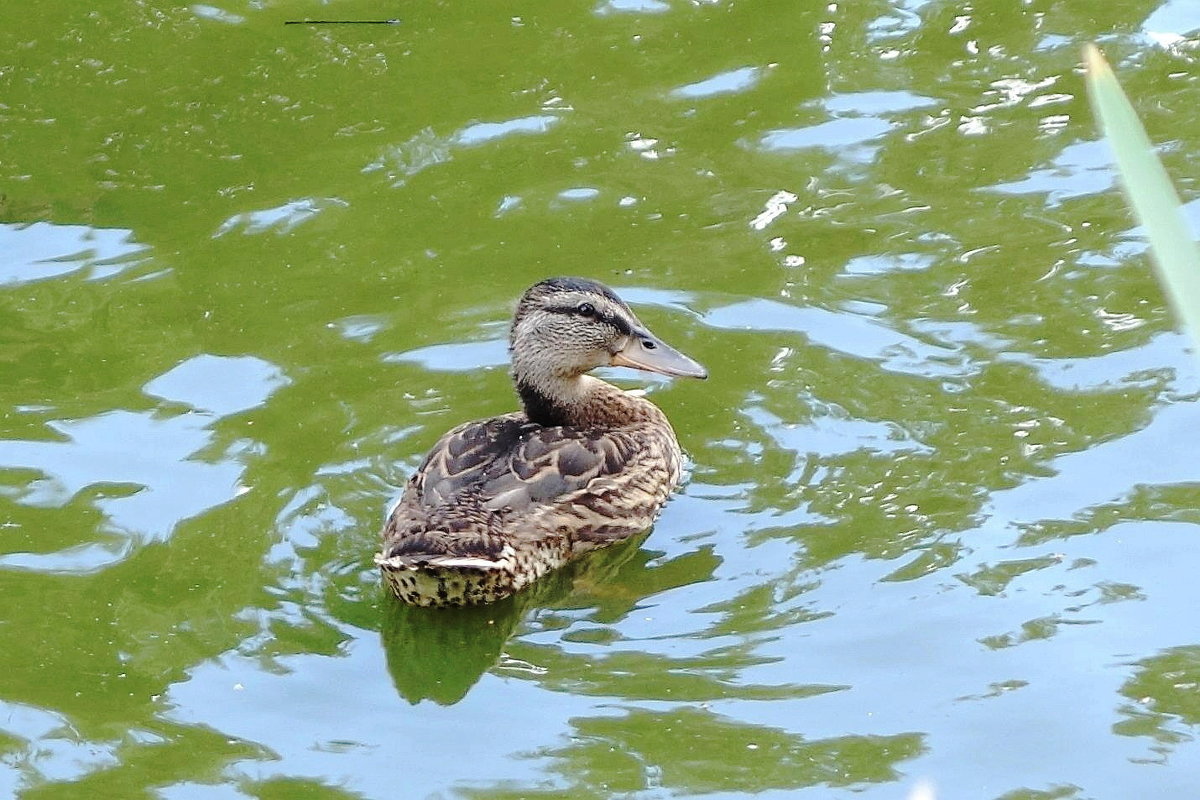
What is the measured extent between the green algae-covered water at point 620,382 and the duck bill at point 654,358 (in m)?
0.33

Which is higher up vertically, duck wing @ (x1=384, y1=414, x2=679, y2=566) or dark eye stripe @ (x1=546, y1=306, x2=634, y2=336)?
dark eye stripe @ (x1=546, y1=306, x2=634, y2=336)

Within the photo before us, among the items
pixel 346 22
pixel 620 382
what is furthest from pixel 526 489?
pixel 346 22

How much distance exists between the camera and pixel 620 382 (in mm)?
7555

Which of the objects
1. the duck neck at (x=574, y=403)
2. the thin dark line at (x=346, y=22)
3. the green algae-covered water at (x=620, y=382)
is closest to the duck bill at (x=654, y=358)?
the duck neck at (x=574, y=403)

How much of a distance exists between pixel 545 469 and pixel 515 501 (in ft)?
0.90

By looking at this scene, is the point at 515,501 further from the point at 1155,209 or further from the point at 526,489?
the point at 1155,209

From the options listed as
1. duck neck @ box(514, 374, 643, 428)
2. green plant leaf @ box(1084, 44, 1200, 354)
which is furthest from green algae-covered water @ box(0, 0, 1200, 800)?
green plant leaf @ box(1084, 44, 1200, 354)

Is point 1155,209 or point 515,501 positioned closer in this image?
point 1155,209

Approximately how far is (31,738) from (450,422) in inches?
88.9

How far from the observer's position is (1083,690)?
16.7 ft

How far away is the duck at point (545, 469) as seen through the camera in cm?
568

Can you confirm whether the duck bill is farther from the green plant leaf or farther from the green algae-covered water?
the green plant leaf

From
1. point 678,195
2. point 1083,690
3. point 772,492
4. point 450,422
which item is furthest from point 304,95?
point 1083,690

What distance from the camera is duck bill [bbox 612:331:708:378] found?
6.66 meters
